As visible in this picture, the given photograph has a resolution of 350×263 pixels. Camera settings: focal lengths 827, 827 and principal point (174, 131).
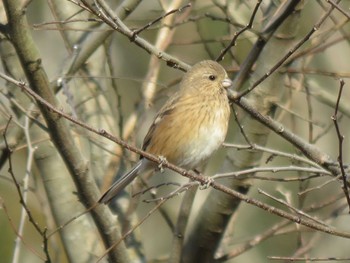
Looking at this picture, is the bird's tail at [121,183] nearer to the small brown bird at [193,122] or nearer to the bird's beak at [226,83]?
the small brown bird at [193,122]

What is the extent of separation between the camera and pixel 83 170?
4.39 m

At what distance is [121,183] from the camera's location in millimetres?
4633

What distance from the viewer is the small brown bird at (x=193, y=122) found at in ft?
16.0

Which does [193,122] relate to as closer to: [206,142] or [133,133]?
[206,142]

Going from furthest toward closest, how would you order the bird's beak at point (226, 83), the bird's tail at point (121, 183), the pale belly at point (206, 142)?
the bird's beak at point (226, 83)
the pale belly at point (206, 142)
the bird's tail at point (121, 183)

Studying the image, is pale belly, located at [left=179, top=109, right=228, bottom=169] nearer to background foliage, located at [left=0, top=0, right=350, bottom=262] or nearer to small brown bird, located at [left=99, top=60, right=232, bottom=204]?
small brown bird, located at [left=99, top=60, right=232, bottom=204]

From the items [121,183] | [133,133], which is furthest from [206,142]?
[133,133]

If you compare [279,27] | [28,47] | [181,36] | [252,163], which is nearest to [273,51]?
[279,27]

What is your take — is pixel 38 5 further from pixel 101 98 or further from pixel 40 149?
pixel 40 149

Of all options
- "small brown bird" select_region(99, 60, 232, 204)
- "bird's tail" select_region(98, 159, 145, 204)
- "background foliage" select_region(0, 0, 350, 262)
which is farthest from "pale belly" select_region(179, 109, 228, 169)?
"bird's tail" select_region(98, 159, 145, 204)

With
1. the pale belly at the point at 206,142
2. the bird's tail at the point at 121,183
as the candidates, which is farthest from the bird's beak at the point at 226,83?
the bird's tail at the point at 121,183

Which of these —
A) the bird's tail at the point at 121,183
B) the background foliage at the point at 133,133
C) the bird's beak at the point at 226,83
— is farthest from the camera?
the bird's beak at the point at 226,83

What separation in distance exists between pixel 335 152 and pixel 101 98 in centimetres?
358

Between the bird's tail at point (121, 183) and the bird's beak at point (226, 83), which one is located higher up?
the bird's beak at point (226, 83)
